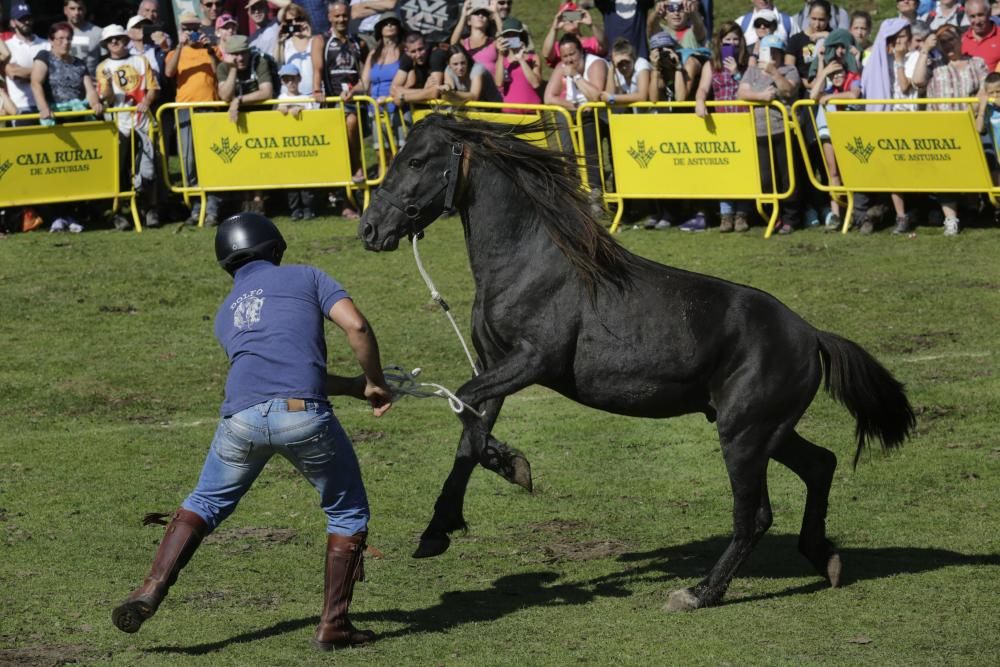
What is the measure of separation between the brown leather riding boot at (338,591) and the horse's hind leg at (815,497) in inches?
97.9

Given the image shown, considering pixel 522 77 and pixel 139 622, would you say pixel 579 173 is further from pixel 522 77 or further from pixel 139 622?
pixel 522 77

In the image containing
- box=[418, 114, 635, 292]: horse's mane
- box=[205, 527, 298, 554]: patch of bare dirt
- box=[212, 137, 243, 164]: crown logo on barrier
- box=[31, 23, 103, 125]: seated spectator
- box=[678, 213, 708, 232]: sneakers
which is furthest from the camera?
box=[212, 137, 243, 164]: crown logo on barrier

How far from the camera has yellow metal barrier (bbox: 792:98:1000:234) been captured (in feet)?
53.0

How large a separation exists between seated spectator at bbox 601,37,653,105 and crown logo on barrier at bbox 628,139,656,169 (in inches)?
20.2

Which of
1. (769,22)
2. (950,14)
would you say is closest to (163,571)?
(769,22)

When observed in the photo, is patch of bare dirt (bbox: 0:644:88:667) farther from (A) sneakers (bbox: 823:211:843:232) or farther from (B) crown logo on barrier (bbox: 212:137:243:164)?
(A) sneakers (bbox: 823:211:843:232)

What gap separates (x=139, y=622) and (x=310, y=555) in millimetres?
2247

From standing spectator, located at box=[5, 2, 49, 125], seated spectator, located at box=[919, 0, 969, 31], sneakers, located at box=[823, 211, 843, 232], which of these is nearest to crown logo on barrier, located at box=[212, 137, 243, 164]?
standing spectator, located at box=[5, 2, 49, 125]

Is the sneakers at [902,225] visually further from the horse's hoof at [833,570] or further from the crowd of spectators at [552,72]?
the horse's hoof at [833,570]

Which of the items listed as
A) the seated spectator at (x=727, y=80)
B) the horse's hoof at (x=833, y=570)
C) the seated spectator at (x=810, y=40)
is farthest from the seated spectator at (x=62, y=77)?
the horse's hoof at (x=833, y=570)

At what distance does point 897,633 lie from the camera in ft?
24.5

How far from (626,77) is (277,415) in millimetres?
11658

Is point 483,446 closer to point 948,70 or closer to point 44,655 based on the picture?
point 44,655

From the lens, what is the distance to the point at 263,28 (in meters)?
19.8
